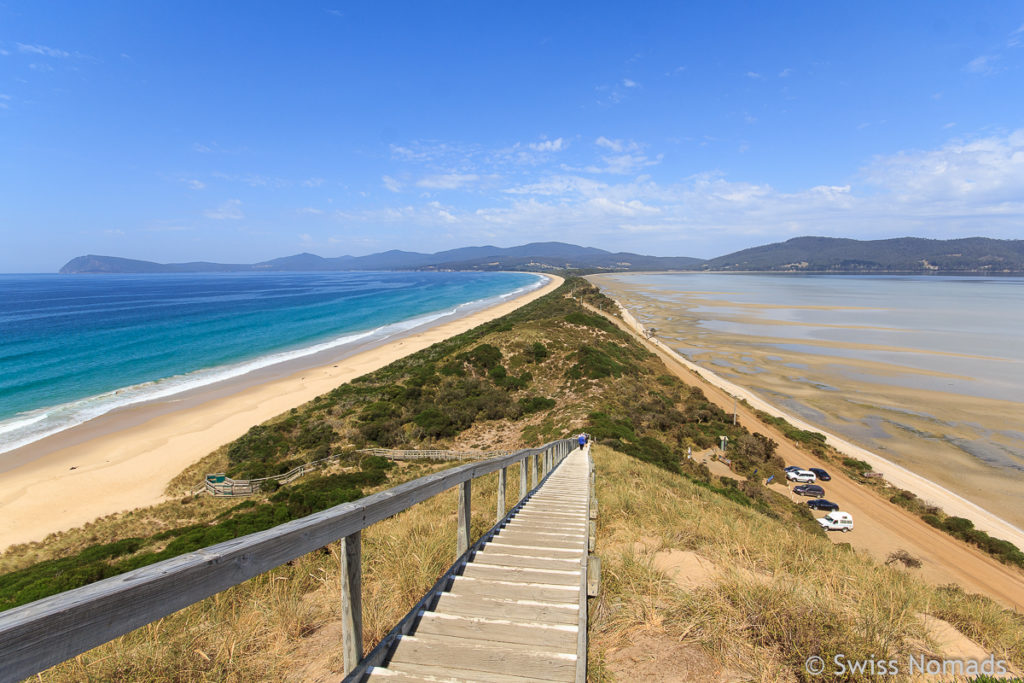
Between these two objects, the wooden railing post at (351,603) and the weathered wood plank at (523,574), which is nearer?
the wooden railing post at (351,603)

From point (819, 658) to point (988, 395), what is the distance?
150 feet

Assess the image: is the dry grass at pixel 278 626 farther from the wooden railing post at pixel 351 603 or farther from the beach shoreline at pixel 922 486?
the beach shoreline at pixel 922 486

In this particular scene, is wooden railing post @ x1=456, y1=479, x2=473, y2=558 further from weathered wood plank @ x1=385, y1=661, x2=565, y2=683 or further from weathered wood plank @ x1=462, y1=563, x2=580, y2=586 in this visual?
weathered wood plank @ x1=385, y1=661, x2=565, y2=683

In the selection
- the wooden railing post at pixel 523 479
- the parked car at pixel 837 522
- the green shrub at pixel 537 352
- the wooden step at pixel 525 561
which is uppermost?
the wooden step at pixel 525 561

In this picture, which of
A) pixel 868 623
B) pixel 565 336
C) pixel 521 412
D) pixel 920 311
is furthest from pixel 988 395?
pixel 920 311

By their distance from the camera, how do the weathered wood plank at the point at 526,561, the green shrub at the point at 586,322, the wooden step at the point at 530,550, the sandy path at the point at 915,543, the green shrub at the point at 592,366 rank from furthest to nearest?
the green shrub at the point at 586,322
the green shrub at the point at 592,366
the sandy path at the point at 915,543
the wooden step at the point at 530,550
the weathered wood plank at the point at 526,561

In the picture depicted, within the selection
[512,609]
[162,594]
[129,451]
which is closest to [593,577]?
[512,609]

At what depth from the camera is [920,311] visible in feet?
282

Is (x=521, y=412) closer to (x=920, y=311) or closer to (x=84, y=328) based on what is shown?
(x=84, y=328)

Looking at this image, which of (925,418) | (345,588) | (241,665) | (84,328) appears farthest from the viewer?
(84,328)

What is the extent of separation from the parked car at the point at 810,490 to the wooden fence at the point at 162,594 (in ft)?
74.5

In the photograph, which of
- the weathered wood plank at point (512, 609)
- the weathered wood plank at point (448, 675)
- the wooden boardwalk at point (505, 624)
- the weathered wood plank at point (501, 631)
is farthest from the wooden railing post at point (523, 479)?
the weathered wood plank at point (448, 675)

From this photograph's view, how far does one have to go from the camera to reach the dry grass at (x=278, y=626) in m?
2.98

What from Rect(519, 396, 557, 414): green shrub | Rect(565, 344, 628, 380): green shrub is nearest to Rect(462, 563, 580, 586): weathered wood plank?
Rect(519, 396, 557, 414): green shrub
